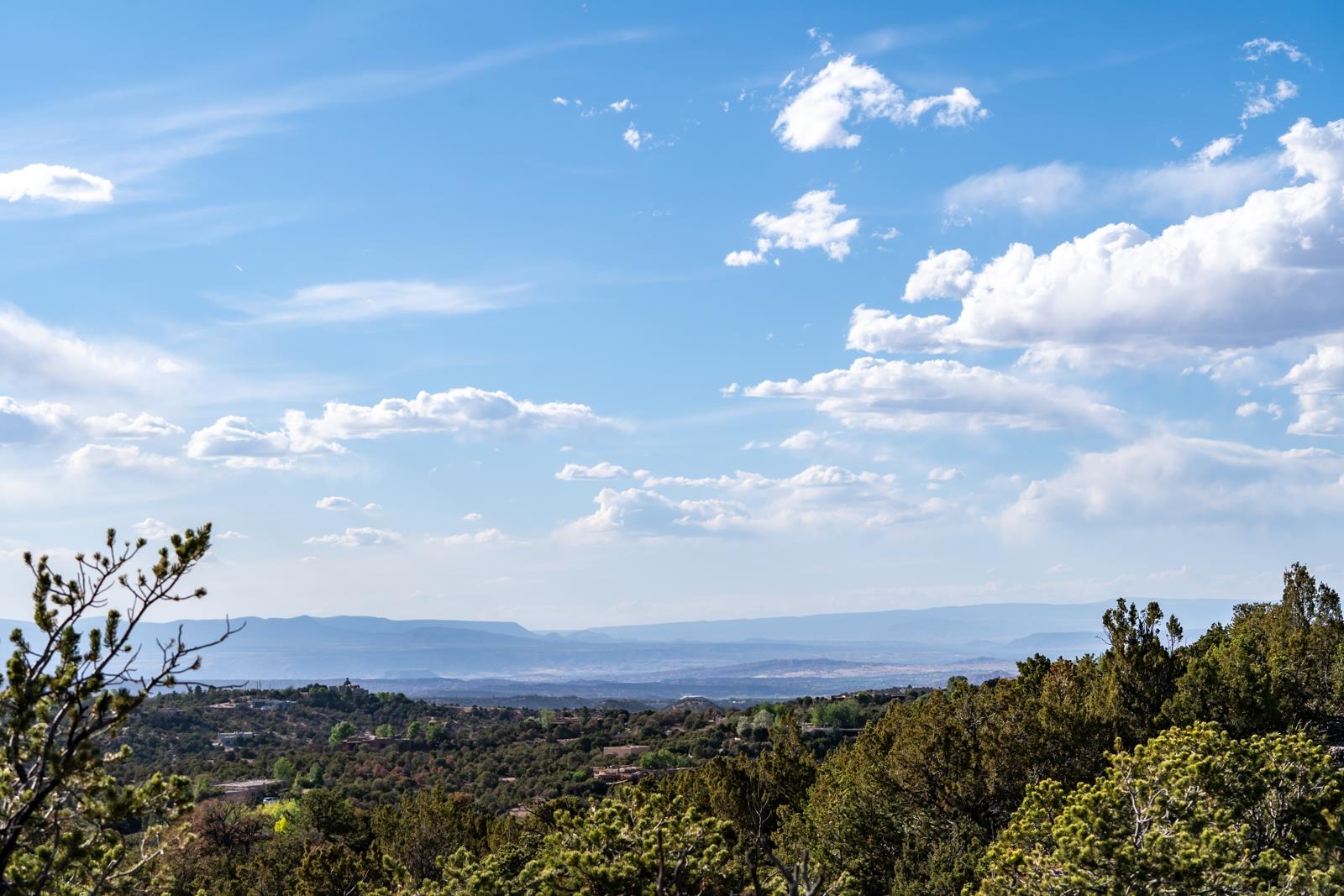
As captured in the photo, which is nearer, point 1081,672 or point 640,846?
point 640,846

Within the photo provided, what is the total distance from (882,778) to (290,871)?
80.8ft

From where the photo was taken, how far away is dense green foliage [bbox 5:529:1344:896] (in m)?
15.7

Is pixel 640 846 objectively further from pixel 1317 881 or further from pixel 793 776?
pixel 793 776

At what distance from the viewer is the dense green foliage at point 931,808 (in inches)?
616

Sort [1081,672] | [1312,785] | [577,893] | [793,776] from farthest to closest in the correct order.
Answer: [793,776]
[1081,672]
[1312,785]
[577,893]

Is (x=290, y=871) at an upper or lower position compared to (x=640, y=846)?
lower

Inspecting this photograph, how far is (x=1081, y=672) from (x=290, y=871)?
32.8 metres

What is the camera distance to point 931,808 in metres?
34.3

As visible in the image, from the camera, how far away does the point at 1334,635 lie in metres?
49.5

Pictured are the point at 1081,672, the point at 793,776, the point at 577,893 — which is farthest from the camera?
the point at 793,776

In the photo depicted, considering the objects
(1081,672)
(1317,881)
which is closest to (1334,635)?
(1081,672)

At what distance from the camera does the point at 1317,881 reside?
15477 millimetres

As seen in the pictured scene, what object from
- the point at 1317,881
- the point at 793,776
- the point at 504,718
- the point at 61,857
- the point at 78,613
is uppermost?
the point at 78,613

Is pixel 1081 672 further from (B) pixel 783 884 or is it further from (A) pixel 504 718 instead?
(A) pixel 504 718
